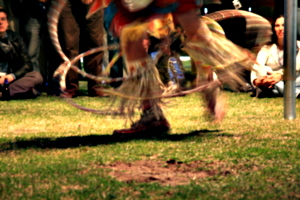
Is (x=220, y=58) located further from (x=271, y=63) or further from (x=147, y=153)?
(x=271, y=63)

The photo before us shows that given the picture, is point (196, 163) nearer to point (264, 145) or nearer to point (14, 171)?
point (264, 145)

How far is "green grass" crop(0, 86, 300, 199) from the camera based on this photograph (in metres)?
3.69

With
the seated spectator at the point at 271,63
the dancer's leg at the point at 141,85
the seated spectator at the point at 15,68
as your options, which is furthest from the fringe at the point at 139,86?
the seated spectator at the point at 15,68

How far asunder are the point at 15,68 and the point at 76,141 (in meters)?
3.95

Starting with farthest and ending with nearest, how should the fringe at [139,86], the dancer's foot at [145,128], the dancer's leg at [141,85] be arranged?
the dancer's foot at [145,128], the fringe at [139,86], the dancer's leg at [141,85]

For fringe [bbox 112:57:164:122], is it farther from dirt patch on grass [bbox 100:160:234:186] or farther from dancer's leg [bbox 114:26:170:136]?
dirt patch on grass [bbox 100:160:234:186]

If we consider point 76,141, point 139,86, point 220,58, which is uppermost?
point 220,58

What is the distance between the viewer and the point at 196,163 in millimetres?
4453

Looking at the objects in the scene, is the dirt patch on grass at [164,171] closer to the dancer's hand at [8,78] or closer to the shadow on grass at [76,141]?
the shadow on grass at [76,141]

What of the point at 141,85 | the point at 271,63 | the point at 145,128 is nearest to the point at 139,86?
the point at 141,85

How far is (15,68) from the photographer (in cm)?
909

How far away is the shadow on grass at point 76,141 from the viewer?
17.0ft

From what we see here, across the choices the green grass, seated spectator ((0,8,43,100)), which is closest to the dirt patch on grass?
the green grass

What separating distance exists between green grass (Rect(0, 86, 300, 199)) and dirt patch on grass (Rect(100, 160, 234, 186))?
1.7 inches
